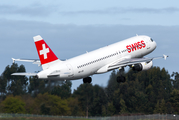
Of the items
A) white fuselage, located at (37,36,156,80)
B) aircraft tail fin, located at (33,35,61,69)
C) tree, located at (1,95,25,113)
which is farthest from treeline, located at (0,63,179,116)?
aircraft tail fin, located at (33,35,61,69)

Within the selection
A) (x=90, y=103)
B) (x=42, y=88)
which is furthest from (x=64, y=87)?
(x=42, y=88)

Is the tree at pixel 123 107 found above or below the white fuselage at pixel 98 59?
below

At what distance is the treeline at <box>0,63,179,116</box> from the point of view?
108 metres

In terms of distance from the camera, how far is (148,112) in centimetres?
13625

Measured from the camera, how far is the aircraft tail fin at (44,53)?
56938 mm

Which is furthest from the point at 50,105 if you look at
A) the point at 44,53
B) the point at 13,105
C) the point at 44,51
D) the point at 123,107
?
the point at 44,51

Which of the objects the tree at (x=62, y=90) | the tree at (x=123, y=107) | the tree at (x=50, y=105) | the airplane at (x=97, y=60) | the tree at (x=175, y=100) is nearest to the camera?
the airplane at (x=97, y=60)

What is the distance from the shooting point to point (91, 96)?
118625 mm

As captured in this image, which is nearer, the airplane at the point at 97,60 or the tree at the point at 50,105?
the airplane at the point at 97,60

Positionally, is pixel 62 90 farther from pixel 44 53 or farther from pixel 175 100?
pixel 44 53

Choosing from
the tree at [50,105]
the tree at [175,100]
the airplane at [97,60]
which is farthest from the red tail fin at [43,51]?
the tree at [175,100]

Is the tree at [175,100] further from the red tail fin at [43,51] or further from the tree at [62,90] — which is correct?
the red tail fin at [43,51]

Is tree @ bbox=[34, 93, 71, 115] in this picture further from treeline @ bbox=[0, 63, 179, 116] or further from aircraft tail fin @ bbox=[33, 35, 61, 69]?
aircraft tail fin @ bbox=[33, 35, 61, 69]

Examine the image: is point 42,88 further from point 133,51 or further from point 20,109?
point 133,51
